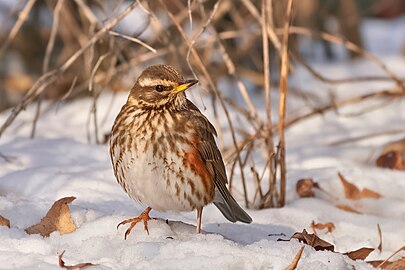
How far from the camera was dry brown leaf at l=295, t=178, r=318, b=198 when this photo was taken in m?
4.92

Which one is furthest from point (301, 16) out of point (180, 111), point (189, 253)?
point (189, 253)

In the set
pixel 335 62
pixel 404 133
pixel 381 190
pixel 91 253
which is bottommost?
pixel 91 253

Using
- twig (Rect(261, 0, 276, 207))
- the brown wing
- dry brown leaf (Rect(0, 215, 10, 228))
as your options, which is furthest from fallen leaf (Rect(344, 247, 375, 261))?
dry brown leaf (Rect(0, 215, 10, 228))

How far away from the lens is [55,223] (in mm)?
3617

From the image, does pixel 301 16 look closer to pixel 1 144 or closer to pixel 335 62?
pixel 335 62

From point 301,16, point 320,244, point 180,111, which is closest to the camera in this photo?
point 320,244

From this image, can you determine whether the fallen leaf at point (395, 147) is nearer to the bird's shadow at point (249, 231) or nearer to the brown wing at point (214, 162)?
the bird's shadow at point (249, 231)

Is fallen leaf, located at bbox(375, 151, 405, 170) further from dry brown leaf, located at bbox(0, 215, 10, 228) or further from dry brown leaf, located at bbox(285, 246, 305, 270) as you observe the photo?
dry brown leaf, located at bbox(0, 215, 10, 228)

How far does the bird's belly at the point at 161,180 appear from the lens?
12.2 ft

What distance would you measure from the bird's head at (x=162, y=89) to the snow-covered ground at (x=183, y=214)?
0.55 metres

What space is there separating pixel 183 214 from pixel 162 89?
892mm

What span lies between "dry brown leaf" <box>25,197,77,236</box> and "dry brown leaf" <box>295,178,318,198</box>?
5.60ft

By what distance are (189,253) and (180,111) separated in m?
0.79

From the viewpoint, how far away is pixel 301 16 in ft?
29.9
